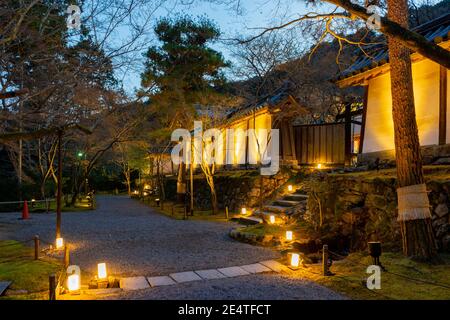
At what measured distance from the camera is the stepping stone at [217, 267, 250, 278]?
7.19m

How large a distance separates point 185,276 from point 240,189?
1267 cm

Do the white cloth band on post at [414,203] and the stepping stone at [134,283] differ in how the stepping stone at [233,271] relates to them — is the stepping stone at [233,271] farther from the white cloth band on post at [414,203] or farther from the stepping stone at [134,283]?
the white cloth band on post at [414,203]

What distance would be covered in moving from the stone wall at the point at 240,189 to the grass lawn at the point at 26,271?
963 centimetres

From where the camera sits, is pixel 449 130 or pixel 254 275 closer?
pixel 254 275

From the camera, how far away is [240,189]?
19.6m

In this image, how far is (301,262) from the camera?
7.64 metres

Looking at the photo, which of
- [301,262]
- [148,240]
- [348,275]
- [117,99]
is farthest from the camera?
[117,99]

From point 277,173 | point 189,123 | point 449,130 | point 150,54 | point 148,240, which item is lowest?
point 148,240

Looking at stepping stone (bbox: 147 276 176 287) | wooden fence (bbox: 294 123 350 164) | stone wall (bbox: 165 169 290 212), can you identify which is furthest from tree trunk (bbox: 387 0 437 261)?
wooden fence (bbox: 294 123 350 164)

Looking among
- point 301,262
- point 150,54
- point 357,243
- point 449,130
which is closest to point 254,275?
point 301,262

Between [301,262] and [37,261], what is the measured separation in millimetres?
6444

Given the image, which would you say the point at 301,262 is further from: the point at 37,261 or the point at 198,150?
the point at 198,150

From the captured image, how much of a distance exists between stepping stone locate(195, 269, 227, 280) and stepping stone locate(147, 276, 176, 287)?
26.7 inches

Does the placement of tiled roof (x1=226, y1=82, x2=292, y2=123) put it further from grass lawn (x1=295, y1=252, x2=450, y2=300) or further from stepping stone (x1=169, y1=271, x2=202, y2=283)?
stepping stone (x1=169, y1=271, x2=202, y2=283)
